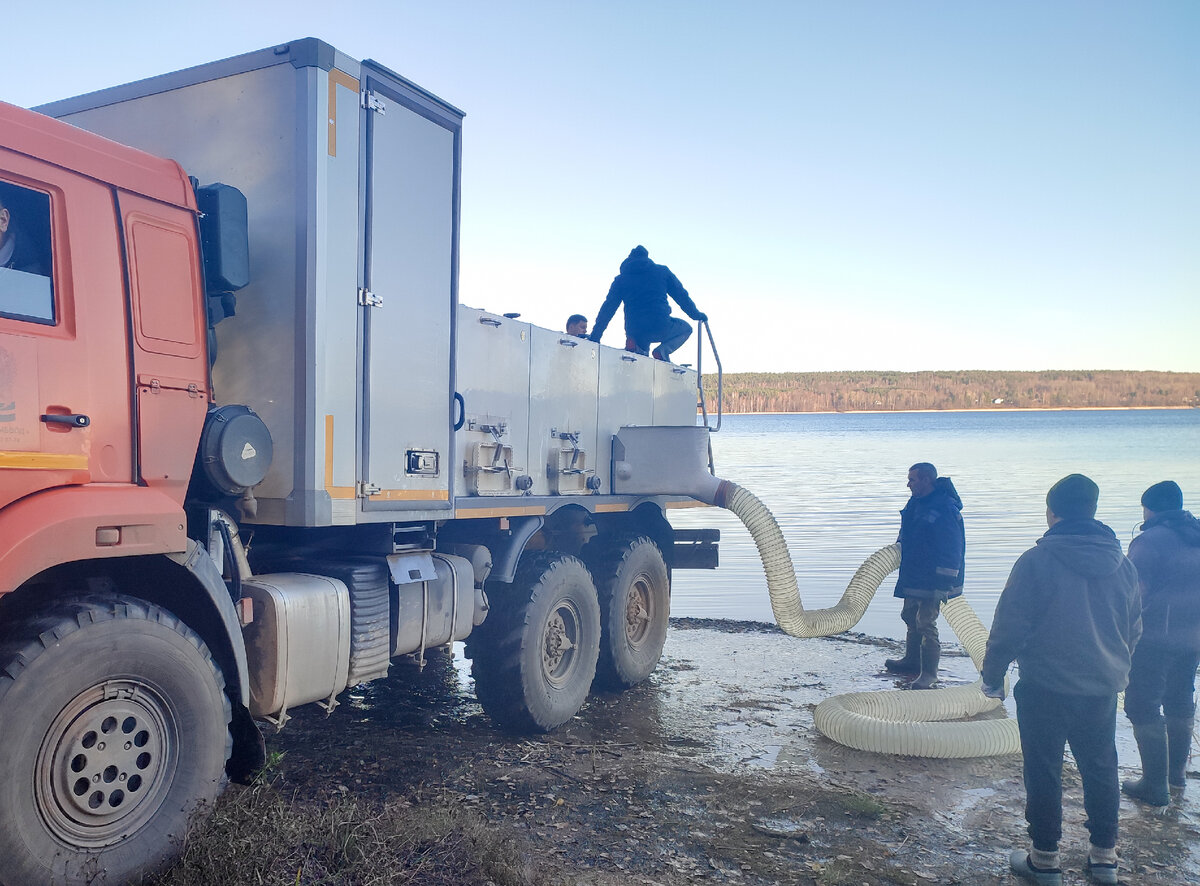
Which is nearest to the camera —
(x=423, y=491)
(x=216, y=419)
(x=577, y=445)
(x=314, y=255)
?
(x=216, y=419)

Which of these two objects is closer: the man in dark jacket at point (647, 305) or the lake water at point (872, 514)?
the man in dark jacket at point (647, 305)

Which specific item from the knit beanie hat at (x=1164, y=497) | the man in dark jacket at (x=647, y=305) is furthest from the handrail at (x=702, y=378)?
the knit beanie hat at (x=1164, y=497)

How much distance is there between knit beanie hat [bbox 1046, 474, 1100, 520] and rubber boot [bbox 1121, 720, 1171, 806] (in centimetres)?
169

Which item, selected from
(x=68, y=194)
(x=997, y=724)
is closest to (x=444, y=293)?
(x=68, y=194)

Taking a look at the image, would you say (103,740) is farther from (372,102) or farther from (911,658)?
(911,658)

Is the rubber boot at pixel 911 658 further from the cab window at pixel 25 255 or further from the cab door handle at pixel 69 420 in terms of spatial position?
the cab window at pixel 25 255

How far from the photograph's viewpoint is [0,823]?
10.3 feet

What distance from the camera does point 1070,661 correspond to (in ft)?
14.9

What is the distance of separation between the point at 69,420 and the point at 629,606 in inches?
211

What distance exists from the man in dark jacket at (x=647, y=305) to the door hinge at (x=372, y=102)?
4341mm

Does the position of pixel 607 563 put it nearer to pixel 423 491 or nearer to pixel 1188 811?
pixel 423 491

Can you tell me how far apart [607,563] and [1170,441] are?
279 feet

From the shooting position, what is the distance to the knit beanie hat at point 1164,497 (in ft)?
19.1

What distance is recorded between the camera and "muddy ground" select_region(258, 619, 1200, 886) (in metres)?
4.64
